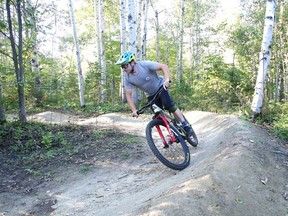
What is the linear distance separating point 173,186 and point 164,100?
190cm

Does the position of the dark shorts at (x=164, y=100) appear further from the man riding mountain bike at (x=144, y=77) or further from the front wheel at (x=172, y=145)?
the front wheel at (x=172, y=145)

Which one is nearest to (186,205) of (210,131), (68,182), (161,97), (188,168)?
(188,168)

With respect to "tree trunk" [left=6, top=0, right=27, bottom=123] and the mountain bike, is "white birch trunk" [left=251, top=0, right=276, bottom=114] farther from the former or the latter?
"tree trunk" [left=6, top=0, right=27, bottom=123]

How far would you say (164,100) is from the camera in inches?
202

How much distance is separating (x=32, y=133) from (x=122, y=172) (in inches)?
134

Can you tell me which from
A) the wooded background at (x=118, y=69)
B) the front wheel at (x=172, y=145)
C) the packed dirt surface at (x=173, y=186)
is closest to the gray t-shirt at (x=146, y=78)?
the front wheel at (x=172, y=145)

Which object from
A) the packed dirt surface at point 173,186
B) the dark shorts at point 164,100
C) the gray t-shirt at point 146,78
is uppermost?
the gray t-shirt at point 146,78

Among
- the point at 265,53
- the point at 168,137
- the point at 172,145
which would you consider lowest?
the point at 172,145

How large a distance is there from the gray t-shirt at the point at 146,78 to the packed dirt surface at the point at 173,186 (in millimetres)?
1568

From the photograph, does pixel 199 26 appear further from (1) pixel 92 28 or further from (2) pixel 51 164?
(2) pixel 51 164

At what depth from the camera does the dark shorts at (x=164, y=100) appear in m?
5.11

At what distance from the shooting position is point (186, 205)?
2934mm

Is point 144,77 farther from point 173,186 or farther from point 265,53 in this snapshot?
point 265,53

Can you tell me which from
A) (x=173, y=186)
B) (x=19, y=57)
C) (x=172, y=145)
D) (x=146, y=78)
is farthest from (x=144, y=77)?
(x=19, y=57)
